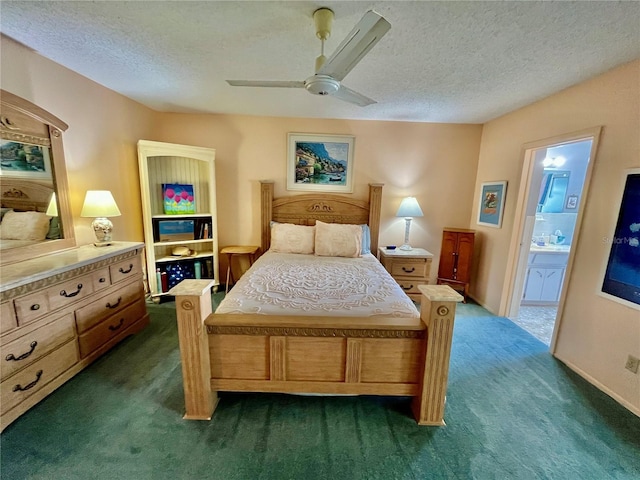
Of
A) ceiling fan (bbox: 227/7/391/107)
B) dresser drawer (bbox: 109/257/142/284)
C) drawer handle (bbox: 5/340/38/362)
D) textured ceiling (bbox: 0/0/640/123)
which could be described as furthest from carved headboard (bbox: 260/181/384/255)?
drawer handle (bbox: 5/340/38/362)

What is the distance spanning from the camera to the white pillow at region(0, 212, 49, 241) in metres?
1.91

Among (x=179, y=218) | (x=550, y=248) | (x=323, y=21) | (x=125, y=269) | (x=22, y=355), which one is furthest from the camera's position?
(x=550, y=248)

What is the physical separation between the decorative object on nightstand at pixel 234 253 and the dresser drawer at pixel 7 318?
2.03 metres

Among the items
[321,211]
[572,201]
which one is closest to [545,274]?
[572,201]

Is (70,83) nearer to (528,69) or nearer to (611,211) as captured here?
(528,69)

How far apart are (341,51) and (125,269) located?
262cm

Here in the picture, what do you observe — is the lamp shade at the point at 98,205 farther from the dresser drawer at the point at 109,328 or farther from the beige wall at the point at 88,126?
the dresser drawer at the point at 109,328

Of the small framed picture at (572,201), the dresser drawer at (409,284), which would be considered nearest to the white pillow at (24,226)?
the dresser drawer at (409,284)

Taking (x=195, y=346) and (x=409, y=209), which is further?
(x=409, y=209)

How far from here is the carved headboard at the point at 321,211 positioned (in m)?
3.73

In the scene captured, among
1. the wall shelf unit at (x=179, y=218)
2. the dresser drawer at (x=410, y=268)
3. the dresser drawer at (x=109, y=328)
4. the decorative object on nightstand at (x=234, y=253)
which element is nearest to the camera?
the dresser drawer at (x=109, y=328)

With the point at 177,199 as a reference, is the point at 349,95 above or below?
above

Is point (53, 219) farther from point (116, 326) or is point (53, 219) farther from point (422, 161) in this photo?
point (422, 161)

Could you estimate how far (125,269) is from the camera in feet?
8.26
